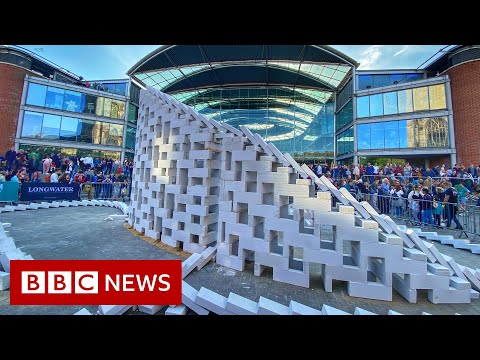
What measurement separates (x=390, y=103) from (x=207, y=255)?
26587 mm

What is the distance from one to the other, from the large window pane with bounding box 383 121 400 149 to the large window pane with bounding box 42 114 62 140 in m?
35.7

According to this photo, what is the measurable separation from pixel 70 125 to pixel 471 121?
40.7m

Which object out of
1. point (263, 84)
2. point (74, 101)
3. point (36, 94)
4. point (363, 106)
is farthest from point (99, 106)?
point (363, 106)

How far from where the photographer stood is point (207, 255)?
4734mm

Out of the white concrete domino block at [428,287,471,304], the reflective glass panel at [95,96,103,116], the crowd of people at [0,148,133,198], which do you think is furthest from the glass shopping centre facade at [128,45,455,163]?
the white concrete domino block at [428,287,471,304]

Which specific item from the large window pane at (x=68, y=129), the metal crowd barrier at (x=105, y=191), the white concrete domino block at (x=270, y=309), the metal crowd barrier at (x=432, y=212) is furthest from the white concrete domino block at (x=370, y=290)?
the large window pane at (x=68, y=129)

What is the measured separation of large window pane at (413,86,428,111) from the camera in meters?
21.6

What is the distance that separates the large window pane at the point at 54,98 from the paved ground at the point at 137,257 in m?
20.9

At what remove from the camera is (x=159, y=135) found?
6688 millimetres

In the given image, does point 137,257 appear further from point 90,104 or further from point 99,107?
point 99,107

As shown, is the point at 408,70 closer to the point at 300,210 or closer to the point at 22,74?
the point at 300,210

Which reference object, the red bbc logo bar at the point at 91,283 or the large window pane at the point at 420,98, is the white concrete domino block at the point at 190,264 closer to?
the red bbc logo bar at the point at 91,283

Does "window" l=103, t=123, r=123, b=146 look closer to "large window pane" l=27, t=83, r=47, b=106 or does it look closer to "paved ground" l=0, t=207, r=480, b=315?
"large window pane" l=27, t=83, r=47, b=106

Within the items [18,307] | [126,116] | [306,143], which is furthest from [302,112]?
[18,307]
